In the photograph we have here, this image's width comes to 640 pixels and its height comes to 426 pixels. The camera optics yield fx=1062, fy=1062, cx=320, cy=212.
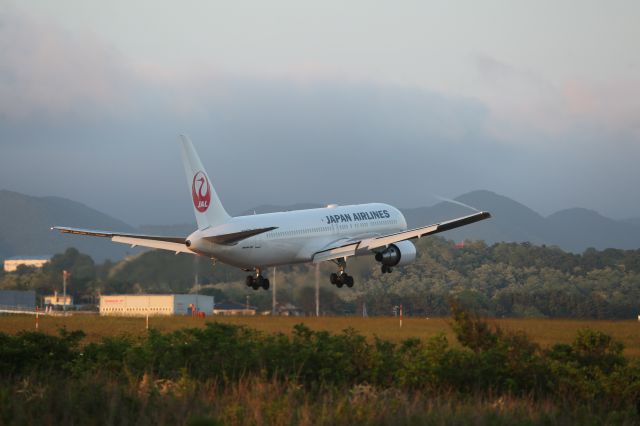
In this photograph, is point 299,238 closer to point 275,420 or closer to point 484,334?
point 484,334

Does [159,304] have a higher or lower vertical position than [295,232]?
lower

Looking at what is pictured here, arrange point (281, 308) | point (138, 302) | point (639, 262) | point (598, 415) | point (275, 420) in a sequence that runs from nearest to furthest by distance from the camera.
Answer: point (275, 420), point (598, 415), point (281, 308), point (138, 302), point (639, 262)

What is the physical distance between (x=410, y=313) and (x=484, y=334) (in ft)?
144

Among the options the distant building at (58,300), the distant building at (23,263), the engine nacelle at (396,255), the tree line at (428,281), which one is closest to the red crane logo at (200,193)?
the tree line at (428,281)

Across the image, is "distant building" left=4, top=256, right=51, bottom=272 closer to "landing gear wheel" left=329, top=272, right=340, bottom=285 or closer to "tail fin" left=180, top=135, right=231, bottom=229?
"landing gear wheel" left=329, top=272, right=340, bottom=285

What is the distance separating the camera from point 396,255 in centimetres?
5991

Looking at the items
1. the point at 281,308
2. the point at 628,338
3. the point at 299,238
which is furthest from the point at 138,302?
the point at 628,338

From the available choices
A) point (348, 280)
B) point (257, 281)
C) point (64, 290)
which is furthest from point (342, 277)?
point (64, 290)

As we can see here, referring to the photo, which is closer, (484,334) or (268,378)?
(268,378)

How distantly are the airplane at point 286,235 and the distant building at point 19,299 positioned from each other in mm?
26604

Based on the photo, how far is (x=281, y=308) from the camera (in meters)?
65.9

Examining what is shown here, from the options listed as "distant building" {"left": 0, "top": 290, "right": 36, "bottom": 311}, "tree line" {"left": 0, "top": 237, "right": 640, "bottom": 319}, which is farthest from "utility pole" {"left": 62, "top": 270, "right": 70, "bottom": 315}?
"distant building" {"left": 0, "top": 290, "right": 36, "bottom": 311}

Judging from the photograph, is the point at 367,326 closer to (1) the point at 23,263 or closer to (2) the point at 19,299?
(2) the point at 19,299

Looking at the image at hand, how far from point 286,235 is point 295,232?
0.84 m
